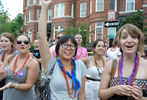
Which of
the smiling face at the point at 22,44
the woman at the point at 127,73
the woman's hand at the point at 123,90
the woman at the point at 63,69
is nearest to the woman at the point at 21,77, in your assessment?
the smiling face at the point at 22,44

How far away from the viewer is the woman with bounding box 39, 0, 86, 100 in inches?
87.9

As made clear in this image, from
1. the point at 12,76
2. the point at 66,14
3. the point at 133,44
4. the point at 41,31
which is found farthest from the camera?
the point at 66,14

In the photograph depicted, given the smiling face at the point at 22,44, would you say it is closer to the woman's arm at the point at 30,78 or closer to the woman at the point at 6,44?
the woman's arm at the point at 30,78

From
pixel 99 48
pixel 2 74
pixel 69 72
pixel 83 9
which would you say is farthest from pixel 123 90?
pixel 83 9

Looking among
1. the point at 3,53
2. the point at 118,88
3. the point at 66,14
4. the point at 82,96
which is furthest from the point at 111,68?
the point at 66,14

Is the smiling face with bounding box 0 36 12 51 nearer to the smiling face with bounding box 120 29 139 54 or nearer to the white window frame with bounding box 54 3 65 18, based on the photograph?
the smiling face with bounding box 120 29 139 54

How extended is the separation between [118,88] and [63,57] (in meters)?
0.96

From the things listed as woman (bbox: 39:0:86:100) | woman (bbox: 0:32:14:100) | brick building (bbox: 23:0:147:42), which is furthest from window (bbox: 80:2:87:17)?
woman (bbox: 39:0:86:100)

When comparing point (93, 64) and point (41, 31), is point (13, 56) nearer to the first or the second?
point (41, 31)

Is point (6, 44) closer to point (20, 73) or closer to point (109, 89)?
point (20, 73)

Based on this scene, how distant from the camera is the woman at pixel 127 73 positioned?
1871mm

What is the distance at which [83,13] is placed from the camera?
76.7ft

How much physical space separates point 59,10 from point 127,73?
76.8 ft

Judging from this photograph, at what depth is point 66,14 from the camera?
77.5 feet
